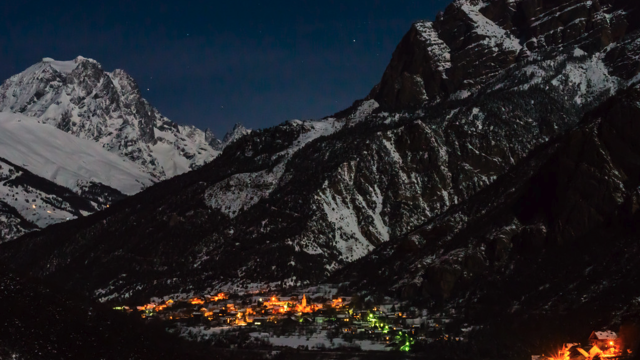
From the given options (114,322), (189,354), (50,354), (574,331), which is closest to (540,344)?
(574,331)

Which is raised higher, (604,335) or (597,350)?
(604,335)

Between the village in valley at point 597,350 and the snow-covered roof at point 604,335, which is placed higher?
the snow-covered roof at point 604,335

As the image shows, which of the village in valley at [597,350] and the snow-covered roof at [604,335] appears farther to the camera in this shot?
the snow-covered roof at [604,335]

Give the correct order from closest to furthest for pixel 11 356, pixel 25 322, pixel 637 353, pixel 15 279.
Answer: pixel 11 356, pixel 25 322, pixel 637 353, pixel 15 279

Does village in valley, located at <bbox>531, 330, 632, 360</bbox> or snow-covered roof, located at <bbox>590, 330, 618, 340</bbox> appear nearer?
village in valley, located at <bbox>531, 330, 632, 360</bbox>

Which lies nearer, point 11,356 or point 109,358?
point 11,356

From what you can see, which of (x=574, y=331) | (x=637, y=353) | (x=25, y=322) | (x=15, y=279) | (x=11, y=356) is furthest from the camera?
(x=574, y=331)

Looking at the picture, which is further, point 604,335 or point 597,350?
point 604,335

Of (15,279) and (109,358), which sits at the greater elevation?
(15,279)

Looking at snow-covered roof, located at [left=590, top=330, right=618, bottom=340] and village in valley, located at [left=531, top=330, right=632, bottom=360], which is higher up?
snow-covered roof, located at [left=590, top=330, right=618, bottom=340]

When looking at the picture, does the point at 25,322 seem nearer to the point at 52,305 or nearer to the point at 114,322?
the point at 52,305
